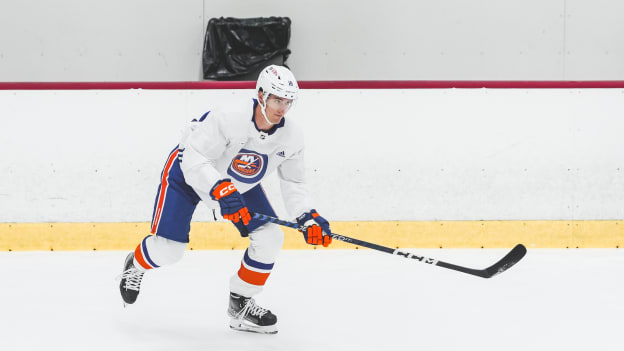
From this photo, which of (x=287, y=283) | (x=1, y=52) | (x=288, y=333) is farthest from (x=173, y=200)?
(x=1, y=52)

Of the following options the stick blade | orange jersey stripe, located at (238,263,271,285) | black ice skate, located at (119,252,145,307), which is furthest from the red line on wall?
the stick blade

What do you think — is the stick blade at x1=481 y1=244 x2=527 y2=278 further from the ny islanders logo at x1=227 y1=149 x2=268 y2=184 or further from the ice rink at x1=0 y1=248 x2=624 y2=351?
the ny islanders logo at x1=227 y1=149 x2=268 y2=184

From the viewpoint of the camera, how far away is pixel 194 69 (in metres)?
5.51

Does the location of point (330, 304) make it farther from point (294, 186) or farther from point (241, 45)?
point (241, 45)

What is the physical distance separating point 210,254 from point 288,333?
5.10 feet

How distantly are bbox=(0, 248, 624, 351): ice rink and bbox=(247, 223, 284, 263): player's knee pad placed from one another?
295 mm

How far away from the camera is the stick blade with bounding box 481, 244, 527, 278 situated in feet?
7.76

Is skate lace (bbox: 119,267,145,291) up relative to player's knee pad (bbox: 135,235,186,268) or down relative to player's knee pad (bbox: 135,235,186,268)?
down

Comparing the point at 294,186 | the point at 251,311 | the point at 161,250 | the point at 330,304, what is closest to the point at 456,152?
the point at 330,304

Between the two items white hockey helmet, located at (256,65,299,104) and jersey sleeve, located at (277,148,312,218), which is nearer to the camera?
white hockey helmet, located at (256,65,299,104)

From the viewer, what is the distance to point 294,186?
2.50 metres

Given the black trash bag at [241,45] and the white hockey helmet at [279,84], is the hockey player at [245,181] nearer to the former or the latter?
the white hockey helmet at [279,84]

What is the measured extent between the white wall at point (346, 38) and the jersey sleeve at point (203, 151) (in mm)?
3310

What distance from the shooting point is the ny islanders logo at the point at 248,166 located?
2424 millimetres
